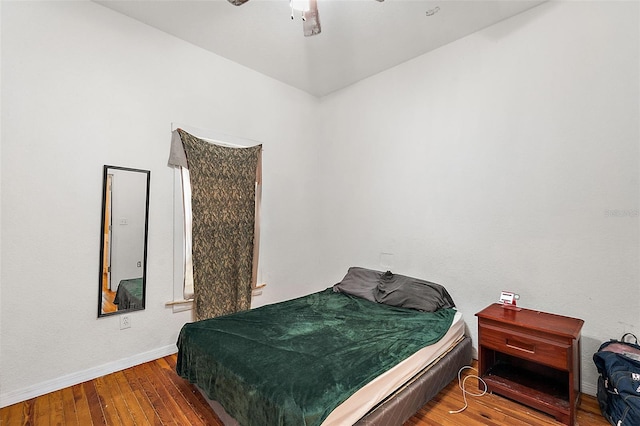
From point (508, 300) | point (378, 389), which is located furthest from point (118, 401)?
point (508, 300)

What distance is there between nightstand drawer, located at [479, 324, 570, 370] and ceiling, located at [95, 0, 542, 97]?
2590mm

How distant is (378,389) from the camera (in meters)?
1.65

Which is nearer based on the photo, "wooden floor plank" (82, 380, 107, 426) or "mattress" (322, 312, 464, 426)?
"mattress" (322, 312, 464, 426)

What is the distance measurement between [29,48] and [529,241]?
4.14 metres

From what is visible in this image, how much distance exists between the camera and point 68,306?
7.49 ft

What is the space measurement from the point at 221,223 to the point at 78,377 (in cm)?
166

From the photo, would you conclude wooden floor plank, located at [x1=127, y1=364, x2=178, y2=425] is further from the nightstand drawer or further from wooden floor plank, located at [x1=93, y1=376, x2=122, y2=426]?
the nightstand drawer

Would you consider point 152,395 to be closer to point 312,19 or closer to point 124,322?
point 124,322

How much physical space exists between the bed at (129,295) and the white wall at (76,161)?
0.28 ft

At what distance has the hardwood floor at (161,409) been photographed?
6.10 feet

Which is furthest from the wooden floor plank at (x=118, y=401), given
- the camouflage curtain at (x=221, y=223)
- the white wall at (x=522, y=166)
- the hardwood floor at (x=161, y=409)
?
the white wall at (x=522, y=166)

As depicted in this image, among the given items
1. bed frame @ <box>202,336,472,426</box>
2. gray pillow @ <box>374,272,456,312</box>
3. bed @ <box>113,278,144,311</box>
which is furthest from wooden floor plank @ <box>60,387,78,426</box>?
gray pillow @ <box>374,272,456,312</box>

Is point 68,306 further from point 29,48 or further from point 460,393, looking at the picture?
point 460,393

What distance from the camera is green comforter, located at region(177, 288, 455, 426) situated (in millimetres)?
1423
